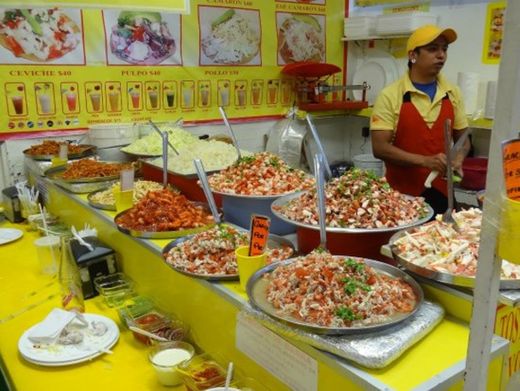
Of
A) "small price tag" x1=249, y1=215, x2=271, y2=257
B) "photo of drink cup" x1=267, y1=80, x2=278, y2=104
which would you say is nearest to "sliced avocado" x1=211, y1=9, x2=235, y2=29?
"photo of drink cup" x1=267, y1=80, x2=278, y2=104

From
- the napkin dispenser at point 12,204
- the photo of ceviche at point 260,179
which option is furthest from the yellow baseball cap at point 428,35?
the napkin dispenser at point 12,204

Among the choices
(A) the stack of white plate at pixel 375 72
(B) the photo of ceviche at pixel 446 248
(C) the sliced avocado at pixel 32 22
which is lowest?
(B) the photo of ceviche at pixel 446 248

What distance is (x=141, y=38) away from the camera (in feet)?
13.7

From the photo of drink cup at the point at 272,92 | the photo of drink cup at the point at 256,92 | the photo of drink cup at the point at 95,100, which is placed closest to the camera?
the photo of drink cup at the point at 95,100

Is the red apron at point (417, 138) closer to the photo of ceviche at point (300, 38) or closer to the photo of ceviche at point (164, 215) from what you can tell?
the photo of ceviche at point (164, 215)

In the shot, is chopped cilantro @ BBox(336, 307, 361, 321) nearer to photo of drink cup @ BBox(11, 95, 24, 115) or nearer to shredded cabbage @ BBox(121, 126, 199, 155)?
shredded cabbage @ BBox(121, 126, 199, 155)

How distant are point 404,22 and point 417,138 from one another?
1.74 metres

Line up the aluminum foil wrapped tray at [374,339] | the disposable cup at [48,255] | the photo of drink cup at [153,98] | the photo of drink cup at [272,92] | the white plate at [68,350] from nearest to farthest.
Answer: the aluminum foil wrapped tray at [374,339], the white plate at [68,350], the disposable cup at [48,255], the photo of drink cup at [153,98], the photo of drink cup at [272,92]

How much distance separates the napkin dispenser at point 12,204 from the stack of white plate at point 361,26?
361cm

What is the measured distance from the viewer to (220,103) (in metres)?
4.71

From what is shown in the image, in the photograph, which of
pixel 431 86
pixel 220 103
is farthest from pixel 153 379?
pixel 220 103

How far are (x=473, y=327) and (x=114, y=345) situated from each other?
1.48 m

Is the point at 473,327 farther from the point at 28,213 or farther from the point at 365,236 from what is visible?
the point at 28,213

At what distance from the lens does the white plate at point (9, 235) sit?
10.6 ft
